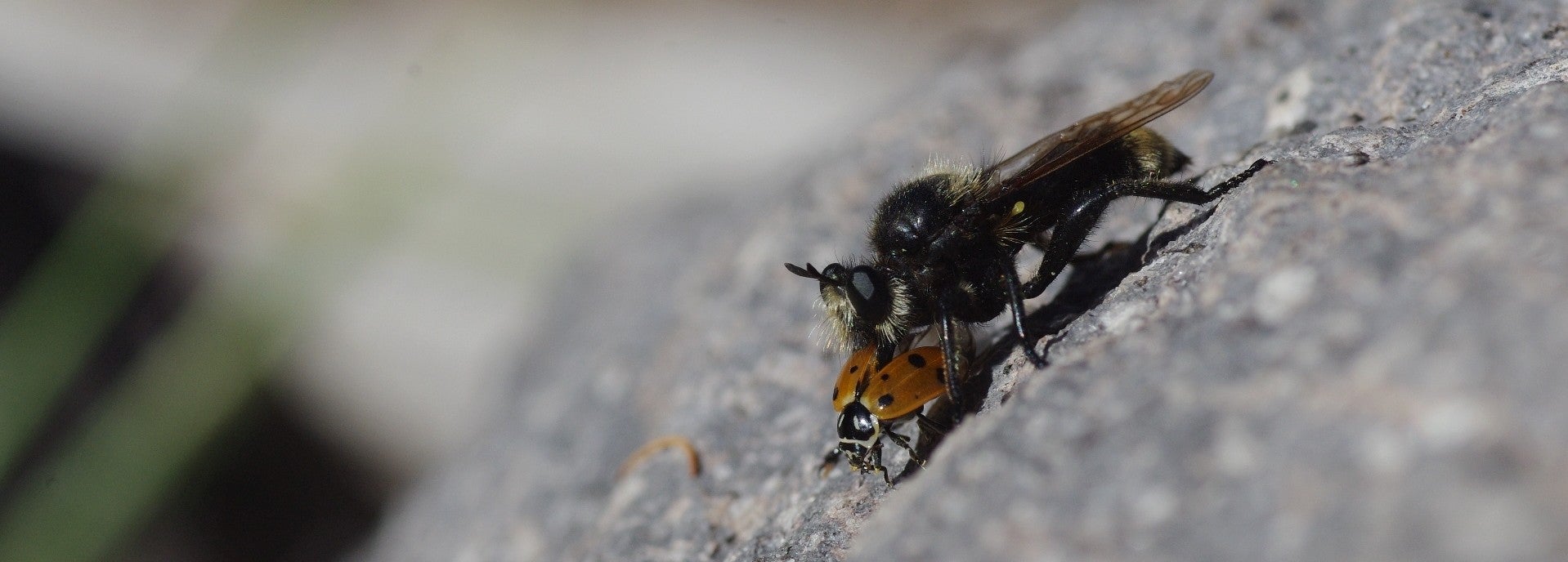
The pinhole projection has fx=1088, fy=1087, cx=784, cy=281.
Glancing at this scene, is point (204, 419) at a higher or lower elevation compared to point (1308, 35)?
higher

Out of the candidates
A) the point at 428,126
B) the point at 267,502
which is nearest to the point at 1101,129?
the point at 428,126

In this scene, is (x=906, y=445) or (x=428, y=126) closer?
(x=906, y=445)

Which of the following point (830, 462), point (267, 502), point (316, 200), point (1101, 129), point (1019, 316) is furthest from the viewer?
point (316, 200)

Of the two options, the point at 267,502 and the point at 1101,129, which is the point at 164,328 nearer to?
the point at 267,502

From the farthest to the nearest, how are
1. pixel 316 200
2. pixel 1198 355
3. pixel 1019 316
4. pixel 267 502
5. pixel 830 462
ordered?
pixel 316 200 → pixel 267 502 → pixel 830 462 → pixel 1019 316 → pixel 1198 355

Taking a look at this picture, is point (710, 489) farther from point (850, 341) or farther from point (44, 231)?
point (44, 231)

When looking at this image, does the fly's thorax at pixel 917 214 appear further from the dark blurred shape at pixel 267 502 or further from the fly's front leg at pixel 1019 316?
the dark blurred shape at pixel 267 502

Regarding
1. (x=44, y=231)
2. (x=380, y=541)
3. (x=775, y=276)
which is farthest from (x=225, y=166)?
(x=775, y=276)
